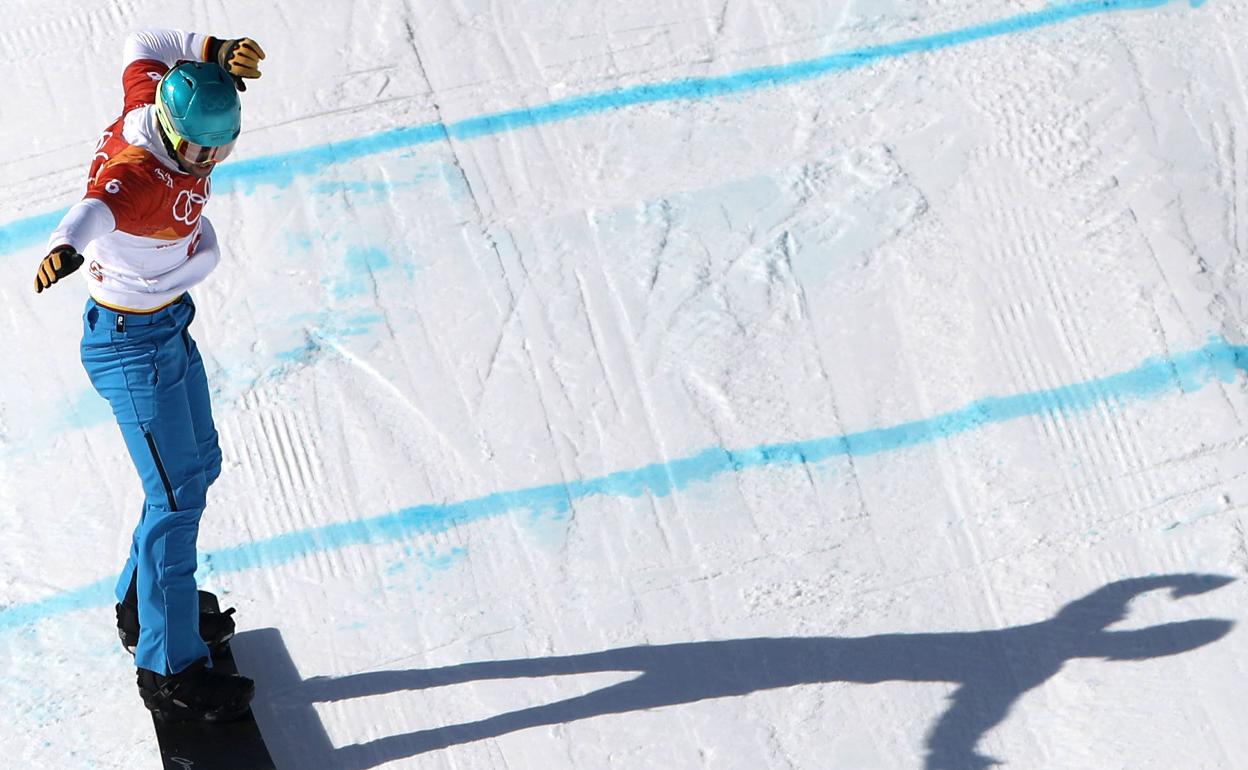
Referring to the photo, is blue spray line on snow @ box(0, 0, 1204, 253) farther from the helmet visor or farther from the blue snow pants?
the helmet visor

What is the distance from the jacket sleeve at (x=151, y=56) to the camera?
2.98m

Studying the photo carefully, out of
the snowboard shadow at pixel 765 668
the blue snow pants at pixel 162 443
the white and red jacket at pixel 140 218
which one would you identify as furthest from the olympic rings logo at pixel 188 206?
the snowboard shadow at pixel 765 668

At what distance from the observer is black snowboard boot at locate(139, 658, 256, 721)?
10.8 feet

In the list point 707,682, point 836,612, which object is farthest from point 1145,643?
point 707,682

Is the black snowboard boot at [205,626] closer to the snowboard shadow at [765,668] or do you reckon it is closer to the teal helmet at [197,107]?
the snowboard shadow at [765,668]

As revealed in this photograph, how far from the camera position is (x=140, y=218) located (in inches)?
107

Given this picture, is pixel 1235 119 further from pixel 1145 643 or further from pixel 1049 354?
pixel 1145 643

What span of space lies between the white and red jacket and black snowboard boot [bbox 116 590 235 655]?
973mm

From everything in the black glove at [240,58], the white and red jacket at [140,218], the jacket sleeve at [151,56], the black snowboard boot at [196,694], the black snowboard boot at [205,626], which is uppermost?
the jacket sleeve at [151,56]

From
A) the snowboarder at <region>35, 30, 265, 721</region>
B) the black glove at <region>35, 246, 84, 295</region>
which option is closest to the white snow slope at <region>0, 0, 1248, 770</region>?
the snowboarder at <region>35, 30, 265, 721</region>

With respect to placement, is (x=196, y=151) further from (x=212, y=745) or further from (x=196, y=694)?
(x=212, y=745)

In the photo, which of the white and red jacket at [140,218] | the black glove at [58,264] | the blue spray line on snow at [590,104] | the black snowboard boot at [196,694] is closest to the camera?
the black glove at [58,264]

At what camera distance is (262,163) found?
4.45 metres

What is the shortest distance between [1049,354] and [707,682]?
1.54m
